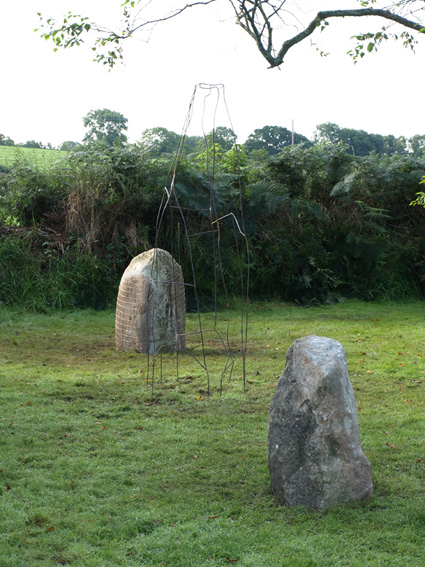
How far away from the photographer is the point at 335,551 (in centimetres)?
287

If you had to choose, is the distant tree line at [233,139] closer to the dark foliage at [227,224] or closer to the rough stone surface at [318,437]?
the dark foliage at [227,224]

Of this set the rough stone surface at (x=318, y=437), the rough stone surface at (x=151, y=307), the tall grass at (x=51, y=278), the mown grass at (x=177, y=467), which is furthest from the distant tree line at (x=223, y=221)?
the rough stone surface at (x=318, y=437)

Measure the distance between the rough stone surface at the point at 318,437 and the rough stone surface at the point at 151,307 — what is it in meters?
3.75

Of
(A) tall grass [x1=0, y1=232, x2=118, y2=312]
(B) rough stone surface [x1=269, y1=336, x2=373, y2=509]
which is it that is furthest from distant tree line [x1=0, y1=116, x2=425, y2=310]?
(B) rough stone surface [x1=269, y1=336, x2=373, y2=509]

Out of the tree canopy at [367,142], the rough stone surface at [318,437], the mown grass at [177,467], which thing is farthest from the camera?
the tree canopy at [367,142]

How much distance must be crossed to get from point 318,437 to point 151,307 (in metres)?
4.13

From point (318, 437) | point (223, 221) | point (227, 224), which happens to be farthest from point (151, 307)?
point (227, 224)

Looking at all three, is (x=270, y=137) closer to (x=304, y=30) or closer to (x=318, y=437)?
(x=304, y=30)

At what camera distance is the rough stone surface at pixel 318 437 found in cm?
322

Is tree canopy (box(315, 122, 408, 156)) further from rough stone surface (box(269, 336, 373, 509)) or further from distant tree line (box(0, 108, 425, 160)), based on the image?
rough stone surface (box(269, 336, 373, 509))

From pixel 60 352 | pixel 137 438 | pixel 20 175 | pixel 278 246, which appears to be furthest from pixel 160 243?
pixel 137 438

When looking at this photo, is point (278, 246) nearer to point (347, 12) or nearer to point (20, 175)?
point (347, 12)

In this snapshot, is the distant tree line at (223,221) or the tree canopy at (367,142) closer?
the distant tree line at (223,221)

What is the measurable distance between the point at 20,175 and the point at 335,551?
408 inches
